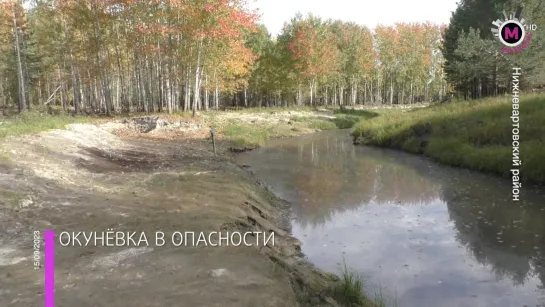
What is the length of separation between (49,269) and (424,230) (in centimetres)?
855

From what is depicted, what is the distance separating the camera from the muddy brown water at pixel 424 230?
704 cm

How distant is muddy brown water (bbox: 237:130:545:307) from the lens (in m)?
7.04

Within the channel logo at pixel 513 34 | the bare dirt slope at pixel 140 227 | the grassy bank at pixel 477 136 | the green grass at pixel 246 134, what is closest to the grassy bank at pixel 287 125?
the green grass at pixel 246 134

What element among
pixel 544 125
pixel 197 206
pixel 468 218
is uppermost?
pixel 544 125

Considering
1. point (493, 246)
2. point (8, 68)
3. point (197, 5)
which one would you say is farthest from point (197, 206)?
point (8, 68)

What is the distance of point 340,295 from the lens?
5.94 m

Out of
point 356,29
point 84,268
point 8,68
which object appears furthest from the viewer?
point 356,29

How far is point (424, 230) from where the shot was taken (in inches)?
402

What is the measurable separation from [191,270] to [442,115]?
22.4 meters

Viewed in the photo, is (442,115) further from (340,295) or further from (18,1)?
(18,1)

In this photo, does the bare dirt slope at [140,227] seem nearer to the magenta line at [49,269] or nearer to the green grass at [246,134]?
the magenta line at [49,269]

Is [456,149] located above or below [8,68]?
below

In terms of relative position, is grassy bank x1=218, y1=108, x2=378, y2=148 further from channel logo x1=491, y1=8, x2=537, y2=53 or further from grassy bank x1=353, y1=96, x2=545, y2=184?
channel logo x1=491, y1=8, x2=537, y2=53

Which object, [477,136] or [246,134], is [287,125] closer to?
[246,134]
